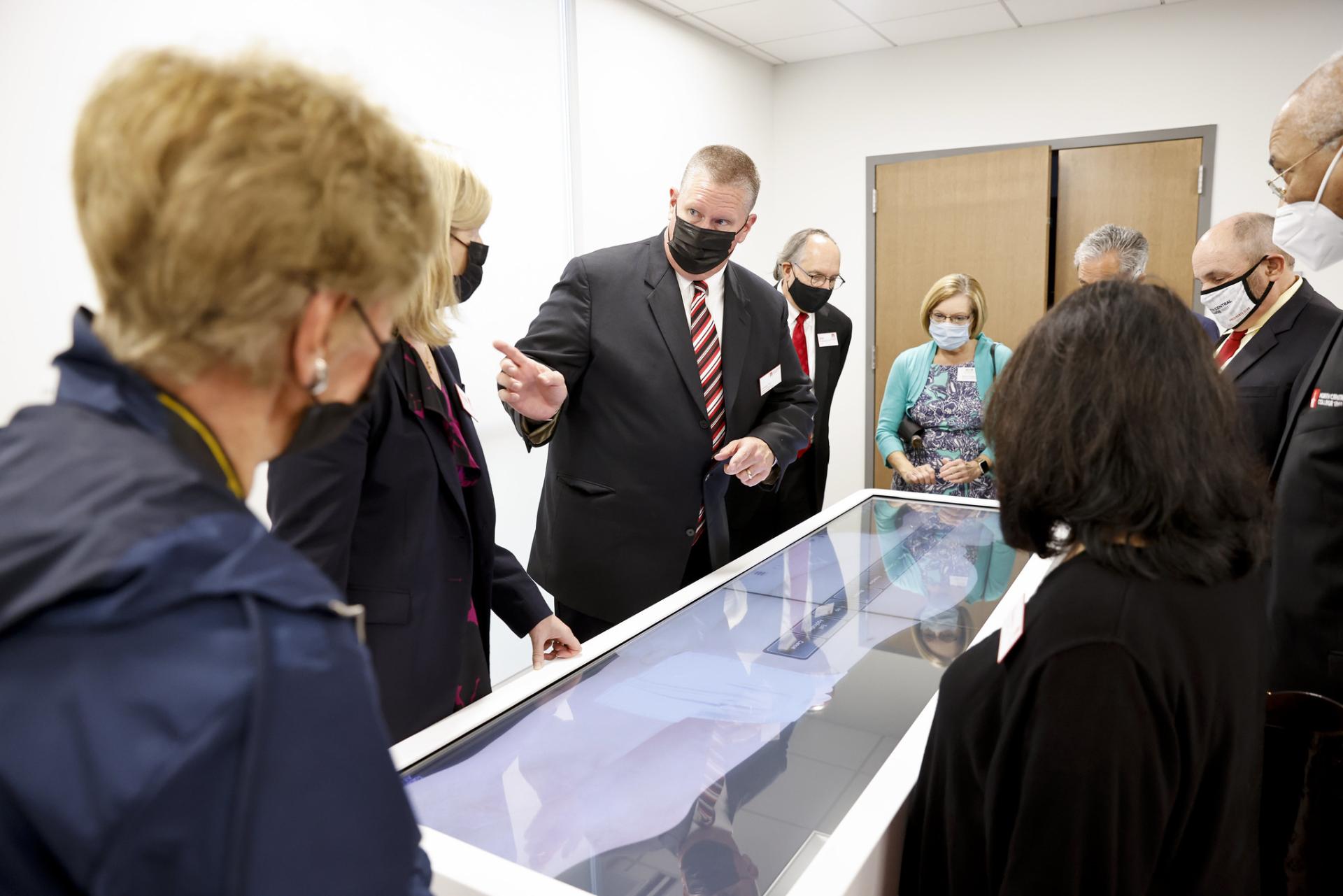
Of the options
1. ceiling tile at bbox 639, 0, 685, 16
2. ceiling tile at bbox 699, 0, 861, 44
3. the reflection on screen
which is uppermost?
ceiling tile at bbox 699, 0, 861, 44

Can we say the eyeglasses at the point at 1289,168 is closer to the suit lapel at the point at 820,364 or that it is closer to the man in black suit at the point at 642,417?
the man in black suit at the point at 642,417

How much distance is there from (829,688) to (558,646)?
0.48 meters

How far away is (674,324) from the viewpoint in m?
2.27

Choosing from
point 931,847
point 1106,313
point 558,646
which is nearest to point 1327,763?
point 931,847

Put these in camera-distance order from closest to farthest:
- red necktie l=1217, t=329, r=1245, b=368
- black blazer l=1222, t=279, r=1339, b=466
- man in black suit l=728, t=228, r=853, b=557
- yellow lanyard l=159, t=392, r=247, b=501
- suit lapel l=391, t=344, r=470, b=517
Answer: yellow lanyard l=159, t=392, r=247, b=501 < suit lapel l=391, t=344, r=470, b=517 < black blazer l=1222, t=279, r=1339, b=466 < red necktie l=1217, t=329, r=1245, b=368 < man in black suit l=728, t=228, r=853, b=557

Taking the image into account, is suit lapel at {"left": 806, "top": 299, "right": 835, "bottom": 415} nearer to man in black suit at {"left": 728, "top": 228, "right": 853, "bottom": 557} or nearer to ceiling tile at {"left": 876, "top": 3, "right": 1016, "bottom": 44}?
man in black suit at {"left": 728, "top": 228, "right": 853, "bottom": 557}

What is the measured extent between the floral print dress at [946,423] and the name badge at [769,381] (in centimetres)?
104

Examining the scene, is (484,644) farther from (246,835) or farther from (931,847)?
(246,835)

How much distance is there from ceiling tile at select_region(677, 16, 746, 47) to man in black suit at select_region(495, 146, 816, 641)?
2729mm

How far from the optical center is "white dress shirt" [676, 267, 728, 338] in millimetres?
2342

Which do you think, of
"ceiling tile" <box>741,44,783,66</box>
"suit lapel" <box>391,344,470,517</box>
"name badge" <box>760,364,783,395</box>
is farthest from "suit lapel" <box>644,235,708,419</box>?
"ceiling tile" <box>741,44,783,66</box>

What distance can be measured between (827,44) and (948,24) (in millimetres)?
692

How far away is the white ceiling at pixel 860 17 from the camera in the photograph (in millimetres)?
4395

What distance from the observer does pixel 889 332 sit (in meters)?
5.44
